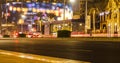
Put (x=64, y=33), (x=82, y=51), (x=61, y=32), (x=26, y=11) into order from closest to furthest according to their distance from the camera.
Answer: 1. (x=82, y=51)
2. (x=61, y=32)
3. (x=64, y=33)
4. (x=26, y=11)

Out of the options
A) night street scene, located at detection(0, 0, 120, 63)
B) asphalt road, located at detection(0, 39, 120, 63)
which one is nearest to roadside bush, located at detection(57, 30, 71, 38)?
night street scene, located at detection(0, 0, 120, 63)

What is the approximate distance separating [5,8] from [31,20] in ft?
46.4

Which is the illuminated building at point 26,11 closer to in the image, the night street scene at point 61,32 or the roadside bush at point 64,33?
the night street scene at point 61,32

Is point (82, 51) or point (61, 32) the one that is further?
point (61, 32)

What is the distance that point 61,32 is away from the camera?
48688mm

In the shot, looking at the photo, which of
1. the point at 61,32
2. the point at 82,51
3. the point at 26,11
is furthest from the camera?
the point at 26,11

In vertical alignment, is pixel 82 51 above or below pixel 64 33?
above

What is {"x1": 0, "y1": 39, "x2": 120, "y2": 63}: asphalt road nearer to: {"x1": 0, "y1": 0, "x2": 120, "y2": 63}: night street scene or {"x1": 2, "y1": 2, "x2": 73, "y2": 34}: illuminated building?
{"x1": 0, "y1": 0, "x2": 120, "y2": 63}: night street scene

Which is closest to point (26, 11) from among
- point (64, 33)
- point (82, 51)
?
point (64, 33)

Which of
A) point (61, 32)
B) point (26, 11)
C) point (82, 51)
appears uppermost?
Answer: point (26, 11)

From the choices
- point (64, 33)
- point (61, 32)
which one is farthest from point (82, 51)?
point (64, 33)

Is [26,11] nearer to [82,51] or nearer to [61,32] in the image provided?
[61,32]

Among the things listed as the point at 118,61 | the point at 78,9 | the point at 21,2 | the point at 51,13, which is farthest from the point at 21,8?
the point at 118,61

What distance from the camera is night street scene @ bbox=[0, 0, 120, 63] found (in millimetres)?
15906
